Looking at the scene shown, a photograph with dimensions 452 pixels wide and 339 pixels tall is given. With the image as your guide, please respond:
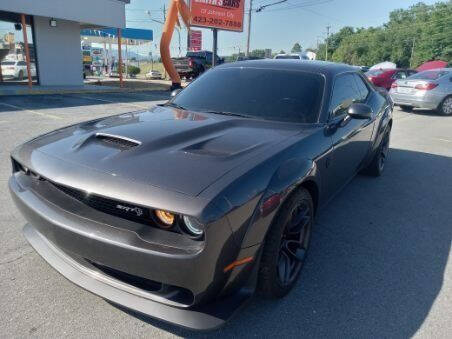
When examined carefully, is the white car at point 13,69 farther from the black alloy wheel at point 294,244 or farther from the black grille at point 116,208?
the black alloy wheel at point 294,244

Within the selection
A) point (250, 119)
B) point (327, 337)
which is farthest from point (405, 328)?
point (250, 119)

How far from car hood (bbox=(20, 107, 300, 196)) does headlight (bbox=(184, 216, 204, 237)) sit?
14cm

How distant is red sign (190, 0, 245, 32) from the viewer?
66.2ft

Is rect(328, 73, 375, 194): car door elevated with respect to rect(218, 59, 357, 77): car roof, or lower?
lower

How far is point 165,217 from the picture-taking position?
1864 mm

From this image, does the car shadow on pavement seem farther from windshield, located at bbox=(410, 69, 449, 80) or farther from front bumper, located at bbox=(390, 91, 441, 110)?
windshield, located at bbox=(410, 69, 449, 80)

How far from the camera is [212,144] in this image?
2.39 meters

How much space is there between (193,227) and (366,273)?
→ 1.66 meters

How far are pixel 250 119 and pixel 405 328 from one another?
5.97 feet

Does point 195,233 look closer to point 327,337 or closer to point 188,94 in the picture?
point 327,337

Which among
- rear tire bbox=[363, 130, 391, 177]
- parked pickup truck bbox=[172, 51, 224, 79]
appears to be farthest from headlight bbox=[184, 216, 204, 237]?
parked pickup truck bbox=[172, 51, 224, 79]

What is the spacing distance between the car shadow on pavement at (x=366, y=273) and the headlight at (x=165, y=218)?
71 centimetres

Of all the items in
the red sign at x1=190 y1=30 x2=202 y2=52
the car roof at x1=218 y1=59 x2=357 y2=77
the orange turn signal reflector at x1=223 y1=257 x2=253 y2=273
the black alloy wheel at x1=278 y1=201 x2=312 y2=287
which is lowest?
the black alloy wheel at x1=278 y1=201 x2=312 y2=287

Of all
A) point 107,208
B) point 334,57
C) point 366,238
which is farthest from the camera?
point 334,57
